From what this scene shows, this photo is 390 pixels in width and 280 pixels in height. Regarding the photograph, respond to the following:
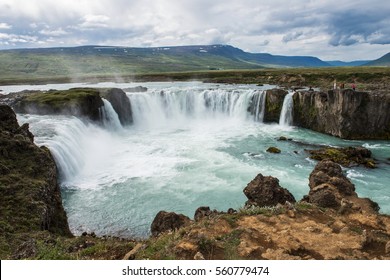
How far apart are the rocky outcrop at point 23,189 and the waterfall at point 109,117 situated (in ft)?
87.1

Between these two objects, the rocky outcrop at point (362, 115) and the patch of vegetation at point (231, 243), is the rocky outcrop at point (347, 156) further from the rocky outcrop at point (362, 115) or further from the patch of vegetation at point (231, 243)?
the patch of vegetation at point (231, 243)

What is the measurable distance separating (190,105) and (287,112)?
18762 millimetres

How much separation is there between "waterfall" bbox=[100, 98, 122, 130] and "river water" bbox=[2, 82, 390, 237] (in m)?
0.20

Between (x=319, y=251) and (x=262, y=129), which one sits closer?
(x=319, y=251)

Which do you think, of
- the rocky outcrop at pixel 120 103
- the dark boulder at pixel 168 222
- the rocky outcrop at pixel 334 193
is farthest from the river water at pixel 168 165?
the rocky outcrop at pixel 334 193

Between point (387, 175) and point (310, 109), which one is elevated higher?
point (310, 109)

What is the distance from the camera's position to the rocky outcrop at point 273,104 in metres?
54.1

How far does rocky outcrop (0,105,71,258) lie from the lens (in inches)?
543

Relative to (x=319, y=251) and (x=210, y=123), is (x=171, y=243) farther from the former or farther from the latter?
(x=210, y=123)

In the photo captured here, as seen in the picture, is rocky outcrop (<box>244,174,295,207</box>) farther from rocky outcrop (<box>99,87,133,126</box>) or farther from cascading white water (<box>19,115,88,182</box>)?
rocky outcrop (<box>99,87,133,126</box>)

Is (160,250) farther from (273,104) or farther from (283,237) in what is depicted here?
(273,104)

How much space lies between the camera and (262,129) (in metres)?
50.9
